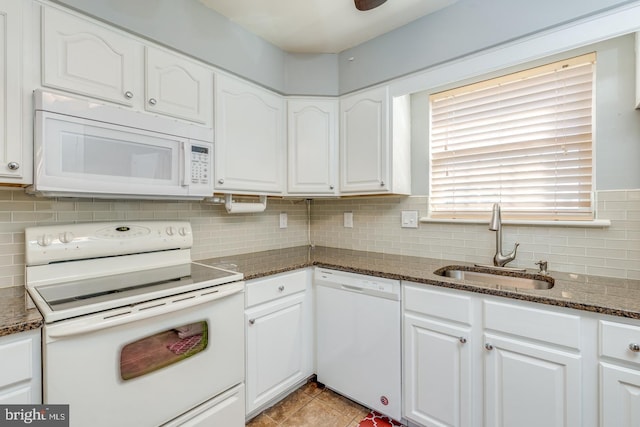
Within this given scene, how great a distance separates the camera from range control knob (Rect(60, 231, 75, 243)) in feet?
4.57

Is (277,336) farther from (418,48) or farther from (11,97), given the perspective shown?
(418,48)

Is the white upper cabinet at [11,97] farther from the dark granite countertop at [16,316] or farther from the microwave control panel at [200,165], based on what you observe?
the microwave control panel at [200,165]

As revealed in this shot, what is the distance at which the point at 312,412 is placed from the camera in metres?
1.80

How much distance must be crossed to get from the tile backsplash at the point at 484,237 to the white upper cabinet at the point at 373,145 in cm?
29

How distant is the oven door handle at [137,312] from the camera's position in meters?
1.00

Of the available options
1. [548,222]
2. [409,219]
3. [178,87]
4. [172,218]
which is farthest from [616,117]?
[172,218]

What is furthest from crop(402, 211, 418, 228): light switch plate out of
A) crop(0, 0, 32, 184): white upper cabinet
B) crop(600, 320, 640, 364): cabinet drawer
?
crop(0, 0, 32, 184): white upper cabinet

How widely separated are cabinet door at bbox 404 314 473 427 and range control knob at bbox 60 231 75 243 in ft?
5.50

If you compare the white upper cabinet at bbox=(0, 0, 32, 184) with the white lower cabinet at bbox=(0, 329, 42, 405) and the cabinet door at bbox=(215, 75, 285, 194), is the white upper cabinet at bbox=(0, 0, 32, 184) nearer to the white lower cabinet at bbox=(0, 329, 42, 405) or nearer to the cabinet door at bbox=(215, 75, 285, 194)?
the white lower cabinet at bbox=(0, 329, 42, 405)

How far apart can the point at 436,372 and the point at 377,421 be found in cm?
51

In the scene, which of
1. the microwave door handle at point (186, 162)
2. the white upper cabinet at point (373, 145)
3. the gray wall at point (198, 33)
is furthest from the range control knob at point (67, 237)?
the white upper cabinet at point (373, 145)

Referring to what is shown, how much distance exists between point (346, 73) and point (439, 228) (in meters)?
1.28

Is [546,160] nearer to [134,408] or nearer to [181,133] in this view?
[181,133]

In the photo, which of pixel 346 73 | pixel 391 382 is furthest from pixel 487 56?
pixel 391 382
